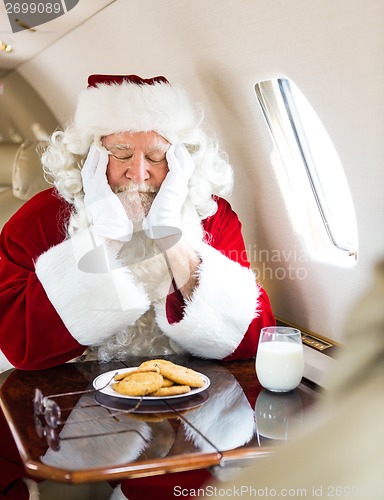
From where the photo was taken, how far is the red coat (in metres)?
1.81

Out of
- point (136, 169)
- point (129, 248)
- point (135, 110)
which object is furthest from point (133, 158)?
point (129, 248)

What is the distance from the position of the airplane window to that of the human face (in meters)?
0.38

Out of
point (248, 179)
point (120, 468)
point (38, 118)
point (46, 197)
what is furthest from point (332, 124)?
point (38, 118)

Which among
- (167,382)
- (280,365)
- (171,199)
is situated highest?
(171,199)

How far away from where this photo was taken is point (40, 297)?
185cm

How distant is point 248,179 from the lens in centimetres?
241

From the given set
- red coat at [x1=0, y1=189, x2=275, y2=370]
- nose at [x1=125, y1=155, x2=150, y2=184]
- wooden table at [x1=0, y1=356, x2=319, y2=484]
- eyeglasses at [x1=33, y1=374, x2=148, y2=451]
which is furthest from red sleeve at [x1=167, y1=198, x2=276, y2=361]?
eyeglasses at [x1=33, y1=374, x2=148, y2=451]

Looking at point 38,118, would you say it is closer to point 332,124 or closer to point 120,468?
point 332,124

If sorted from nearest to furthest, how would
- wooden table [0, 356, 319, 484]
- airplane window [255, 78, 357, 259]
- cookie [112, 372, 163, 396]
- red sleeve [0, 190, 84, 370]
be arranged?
wooden table [0, 356, 319, 484] < cookie [112, 372, 163, 396] < red sleeve [0, 190, 84, 370] < airplane window [255, 78, 357, 259]

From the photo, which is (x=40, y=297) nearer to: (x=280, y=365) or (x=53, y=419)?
(x=53, y=419)

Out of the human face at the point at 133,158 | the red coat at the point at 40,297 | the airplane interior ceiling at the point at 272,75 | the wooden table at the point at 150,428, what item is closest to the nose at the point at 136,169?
the human face at the point at 133,158

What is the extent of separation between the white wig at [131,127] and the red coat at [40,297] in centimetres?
8

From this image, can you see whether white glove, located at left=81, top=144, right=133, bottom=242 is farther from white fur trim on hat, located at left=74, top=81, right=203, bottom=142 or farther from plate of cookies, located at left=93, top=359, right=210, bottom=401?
plate of cookies, located at left=93, top=359, right=210, bottom=401

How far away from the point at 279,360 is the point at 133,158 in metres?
0.77
